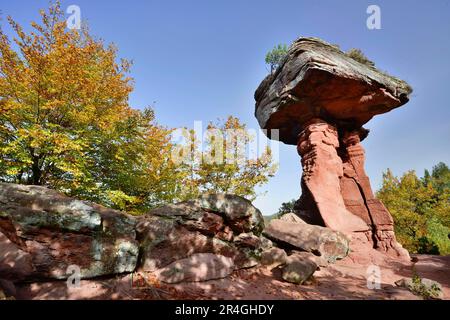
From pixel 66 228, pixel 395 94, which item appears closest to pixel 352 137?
pixel 395 94

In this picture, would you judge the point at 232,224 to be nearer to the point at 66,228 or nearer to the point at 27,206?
the point at 66,228

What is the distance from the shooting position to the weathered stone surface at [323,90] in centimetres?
1145

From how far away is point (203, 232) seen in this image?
7.59 m

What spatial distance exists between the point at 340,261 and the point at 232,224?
17.3 ft

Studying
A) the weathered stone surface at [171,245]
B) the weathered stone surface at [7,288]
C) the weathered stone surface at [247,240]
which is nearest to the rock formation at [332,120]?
the weathered stone surface at [247,240]

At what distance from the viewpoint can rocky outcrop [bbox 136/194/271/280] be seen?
656 centimetres

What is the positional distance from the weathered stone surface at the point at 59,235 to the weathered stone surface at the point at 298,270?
4526mm

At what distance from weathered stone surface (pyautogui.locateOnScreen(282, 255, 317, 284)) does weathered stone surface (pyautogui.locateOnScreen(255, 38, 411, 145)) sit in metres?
8.60

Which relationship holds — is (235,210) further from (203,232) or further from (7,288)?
(7,288)

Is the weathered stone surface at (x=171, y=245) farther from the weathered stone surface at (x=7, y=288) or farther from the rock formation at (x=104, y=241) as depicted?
the weathered stone surface at (x=7, y=288)

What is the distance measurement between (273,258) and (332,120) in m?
9.74

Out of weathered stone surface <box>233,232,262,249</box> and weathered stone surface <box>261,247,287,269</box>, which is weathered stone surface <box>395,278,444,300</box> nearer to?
weathered stone surface <box>261,247,287,269</box>

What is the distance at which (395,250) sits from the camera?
11.2 metres
